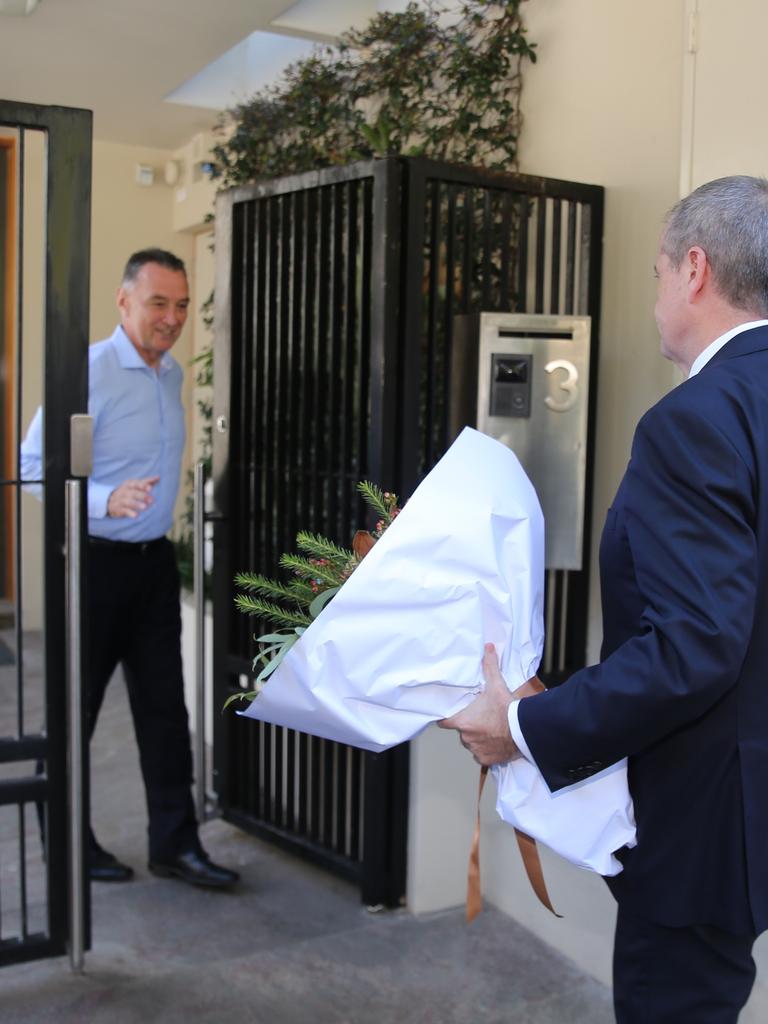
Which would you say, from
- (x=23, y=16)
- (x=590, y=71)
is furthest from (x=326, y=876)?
(x=23, y=16)

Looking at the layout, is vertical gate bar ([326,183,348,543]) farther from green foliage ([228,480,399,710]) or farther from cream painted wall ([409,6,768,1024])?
green foliage ([228,480,399,710])

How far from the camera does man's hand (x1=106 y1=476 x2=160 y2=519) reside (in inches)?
118

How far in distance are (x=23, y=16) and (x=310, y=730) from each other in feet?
13.7

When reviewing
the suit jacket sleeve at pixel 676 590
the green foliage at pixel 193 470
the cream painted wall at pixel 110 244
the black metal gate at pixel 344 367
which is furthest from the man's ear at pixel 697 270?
the cream painted wall at pixel 110 244

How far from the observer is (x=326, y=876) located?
351 cm

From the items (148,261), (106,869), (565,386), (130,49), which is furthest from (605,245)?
(130,49)

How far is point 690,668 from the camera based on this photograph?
1.32m

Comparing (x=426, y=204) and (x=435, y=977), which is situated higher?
(x=426, y=204)

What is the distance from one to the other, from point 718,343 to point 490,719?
604mm

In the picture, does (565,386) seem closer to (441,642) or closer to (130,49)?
(441,642)

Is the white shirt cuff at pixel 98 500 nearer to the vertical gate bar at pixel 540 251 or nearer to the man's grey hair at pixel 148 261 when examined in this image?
the man's grey hair at pixel 148 261

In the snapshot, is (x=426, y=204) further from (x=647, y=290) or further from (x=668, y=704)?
(x=668, y=704)

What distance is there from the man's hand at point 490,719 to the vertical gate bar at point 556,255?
5.36 feet

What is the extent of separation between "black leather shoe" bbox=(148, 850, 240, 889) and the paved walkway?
4 cm
